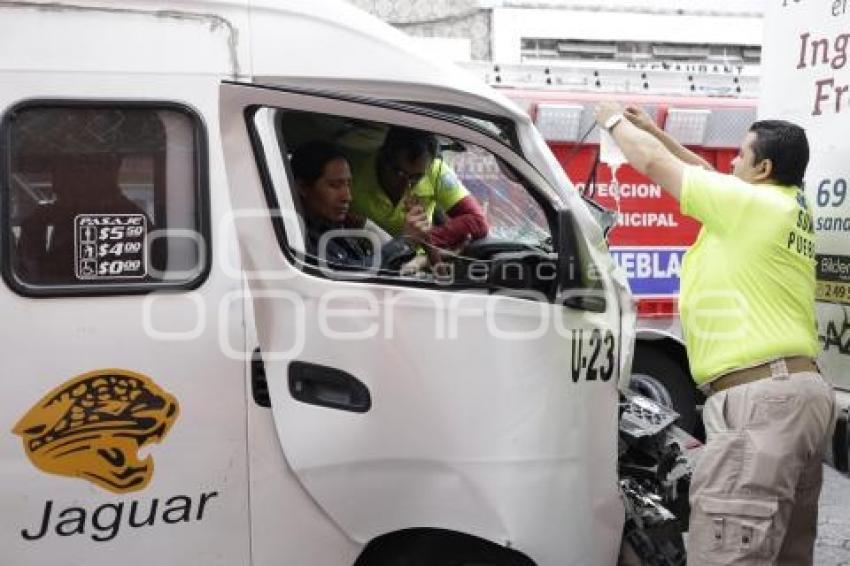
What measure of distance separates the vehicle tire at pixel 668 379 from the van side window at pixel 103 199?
3928 millimetres

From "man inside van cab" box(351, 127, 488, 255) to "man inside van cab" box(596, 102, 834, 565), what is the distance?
2.44ft

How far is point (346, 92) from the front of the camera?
9.32ft

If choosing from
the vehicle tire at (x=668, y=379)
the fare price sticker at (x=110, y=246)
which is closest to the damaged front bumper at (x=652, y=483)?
the fare price sticker at (x=110, y=246)

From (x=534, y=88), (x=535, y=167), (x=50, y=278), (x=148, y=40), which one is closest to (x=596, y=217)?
(x=535, y=167)

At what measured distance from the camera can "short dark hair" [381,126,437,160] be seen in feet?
11.4

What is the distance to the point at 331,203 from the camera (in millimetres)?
3230

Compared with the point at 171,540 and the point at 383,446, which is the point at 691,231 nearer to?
the point at 383,446

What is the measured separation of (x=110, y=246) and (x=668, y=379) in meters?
4.26

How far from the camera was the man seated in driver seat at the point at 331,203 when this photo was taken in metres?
3.05

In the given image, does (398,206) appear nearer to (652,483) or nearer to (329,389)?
(329,389)

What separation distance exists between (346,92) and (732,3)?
13.0 meters

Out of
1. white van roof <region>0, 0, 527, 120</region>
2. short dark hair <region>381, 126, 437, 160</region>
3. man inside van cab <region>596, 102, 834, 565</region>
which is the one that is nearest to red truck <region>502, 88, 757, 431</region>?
short dark hair <region>381, 126, 437, 160</region>

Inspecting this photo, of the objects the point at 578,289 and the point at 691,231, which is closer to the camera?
the point at 578,289

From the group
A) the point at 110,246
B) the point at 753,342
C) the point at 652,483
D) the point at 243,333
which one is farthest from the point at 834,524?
the point at 110,246
